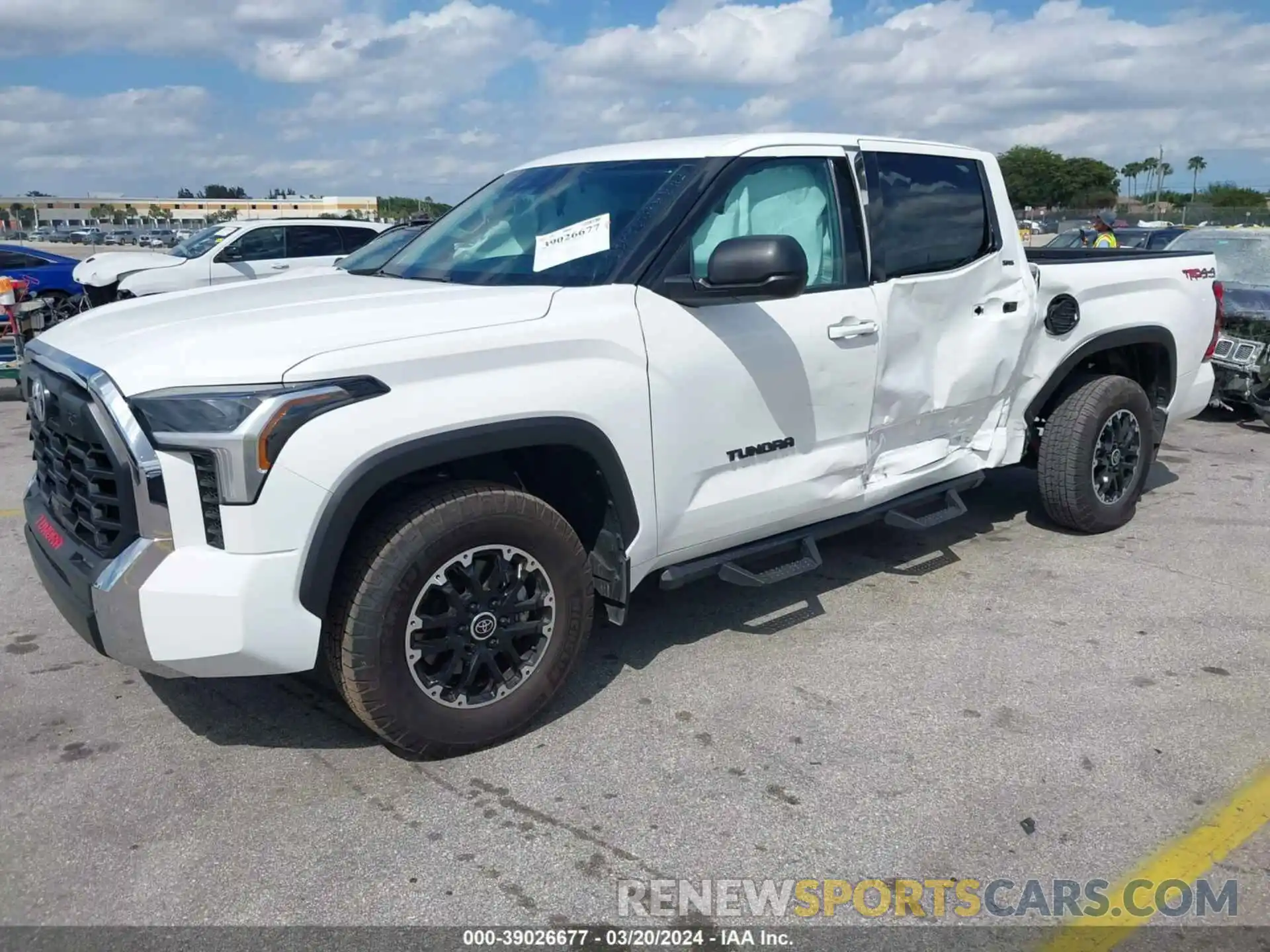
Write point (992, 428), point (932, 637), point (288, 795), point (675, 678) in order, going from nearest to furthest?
point (288, 795) → point (675, 678) → point (932, 637) → point (992, 428)

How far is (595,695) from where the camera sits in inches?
152

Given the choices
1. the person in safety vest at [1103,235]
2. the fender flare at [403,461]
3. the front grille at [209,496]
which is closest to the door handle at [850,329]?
the fender flare at [403,461]

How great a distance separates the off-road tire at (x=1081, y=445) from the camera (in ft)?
17.4

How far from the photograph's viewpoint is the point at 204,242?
1466 cm

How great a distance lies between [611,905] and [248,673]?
1196 millimetres

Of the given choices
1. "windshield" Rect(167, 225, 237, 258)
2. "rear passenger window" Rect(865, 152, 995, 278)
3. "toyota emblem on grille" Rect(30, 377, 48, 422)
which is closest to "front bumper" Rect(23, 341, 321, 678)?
"toyota emblem on grille" Rect(30, 377, 48, 422)

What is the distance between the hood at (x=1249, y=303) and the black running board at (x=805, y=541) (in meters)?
4.91

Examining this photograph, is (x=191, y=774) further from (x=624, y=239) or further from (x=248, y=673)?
(x=624, y=239)

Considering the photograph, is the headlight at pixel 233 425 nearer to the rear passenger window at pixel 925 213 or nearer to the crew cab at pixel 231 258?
the rear passenger window at pixel 925 213

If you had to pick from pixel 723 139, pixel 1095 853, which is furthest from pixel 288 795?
pixel 723 139

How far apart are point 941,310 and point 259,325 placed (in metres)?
2.83

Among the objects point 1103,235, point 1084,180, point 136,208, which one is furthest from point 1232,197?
point 136,208

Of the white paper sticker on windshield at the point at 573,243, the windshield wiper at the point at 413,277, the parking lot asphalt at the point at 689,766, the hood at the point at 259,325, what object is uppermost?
the white paper sticker on windshield at the point at 573,243

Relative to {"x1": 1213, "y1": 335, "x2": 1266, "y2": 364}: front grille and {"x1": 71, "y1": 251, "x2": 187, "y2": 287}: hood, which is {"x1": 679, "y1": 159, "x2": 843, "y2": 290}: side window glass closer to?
{"x1": 1213, "y1": 335, "x2": 1266, "y2": 364}: front grille
